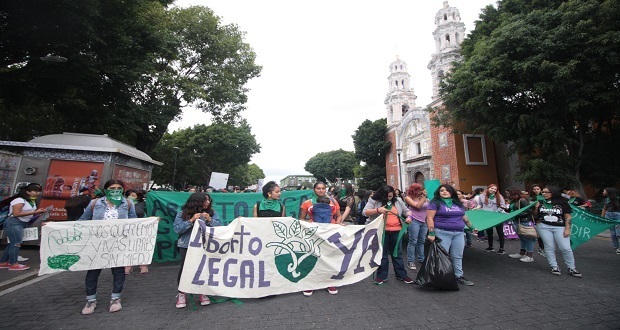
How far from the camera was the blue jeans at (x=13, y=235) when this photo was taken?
5188 millimetres

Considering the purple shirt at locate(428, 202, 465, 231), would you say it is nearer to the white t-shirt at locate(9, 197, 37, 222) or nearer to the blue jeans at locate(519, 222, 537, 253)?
the blue jeans at locate(519, 222, 537, 253)

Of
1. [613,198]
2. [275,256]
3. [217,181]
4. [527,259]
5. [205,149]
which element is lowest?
[527,259]

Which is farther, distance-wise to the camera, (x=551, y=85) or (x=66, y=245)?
(x=551, y=85)

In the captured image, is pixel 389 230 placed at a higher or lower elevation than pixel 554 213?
A: lower

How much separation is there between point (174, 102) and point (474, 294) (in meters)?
16.5

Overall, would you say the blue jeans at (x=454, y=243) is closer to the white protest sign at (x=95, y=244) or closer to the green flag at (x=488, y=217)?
the green flag at (x=488, y=217)

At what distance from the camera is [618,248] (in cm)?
691

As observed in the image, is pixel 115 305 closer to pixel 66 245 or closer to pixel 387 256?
pixel 66 245

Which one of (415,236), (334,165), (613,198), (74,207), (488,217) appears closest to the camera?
(74,207)

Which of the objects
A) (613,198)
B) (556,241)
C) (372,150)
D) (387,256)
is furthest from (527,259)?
(372,150)

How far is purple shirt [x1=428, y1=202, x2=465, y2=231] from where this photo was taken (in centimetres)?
442

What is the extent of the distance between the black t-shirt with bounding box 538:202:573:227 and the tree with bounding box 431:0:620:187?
35.1 feet

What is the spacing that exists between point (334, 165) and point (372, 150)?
2525 cm

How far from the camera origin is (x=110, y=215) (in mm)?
3996
